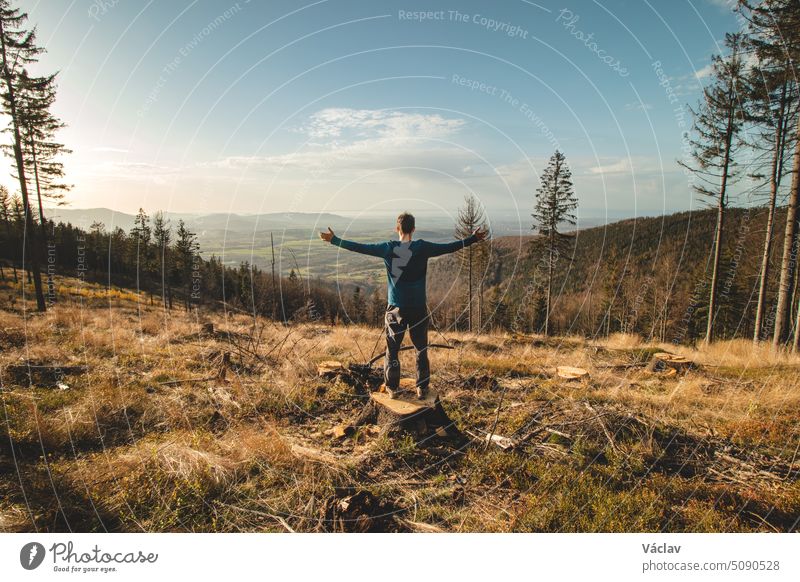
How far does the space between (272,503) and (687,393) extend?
857cm

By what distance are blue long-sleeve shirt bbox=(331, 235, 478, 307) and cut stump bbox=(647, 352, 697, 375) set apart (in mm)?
7991

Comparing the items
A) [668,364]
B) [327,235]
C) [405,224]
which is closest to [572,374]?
[668,364]

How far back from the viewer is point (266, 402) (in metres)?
7.08

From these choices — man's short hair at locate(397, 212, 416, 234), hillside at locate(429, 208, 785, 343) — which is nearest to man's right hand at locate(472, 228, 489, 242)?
man's short hair at locate(397, 212, 416, 234)

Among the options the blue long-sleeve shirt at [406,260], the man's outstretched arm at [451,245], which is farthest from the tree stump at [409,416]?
the man's outstretched arm at [451,245]

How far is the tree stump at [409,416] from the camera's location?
5660 mm

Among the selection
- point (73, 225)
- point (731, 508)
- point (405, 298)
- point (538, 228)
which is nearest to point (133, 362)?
point (405, 298)

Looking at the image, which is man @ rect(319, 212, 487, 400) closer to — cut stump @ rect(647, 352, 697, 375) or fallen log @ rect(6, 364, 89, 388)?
fallen log @ rect(6, 364, 89, 388)

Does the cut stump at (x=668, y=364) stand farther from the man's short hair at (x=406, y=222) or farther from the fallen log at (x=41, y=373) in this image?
the fallen log at (x=41, y=373)

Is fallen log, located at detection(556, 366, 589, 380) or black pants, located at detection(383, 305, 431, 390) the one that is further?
fallen log, located at detection(556, 366, 589, 380)

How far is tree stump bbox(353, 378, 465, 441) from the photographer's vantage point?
5.66m

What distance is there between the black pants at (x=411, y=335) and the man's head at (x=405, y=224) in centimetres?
126
